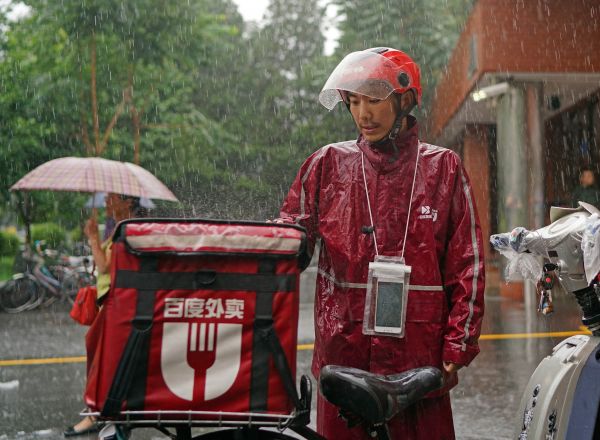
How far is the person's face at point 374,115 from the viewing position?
284 centimetres

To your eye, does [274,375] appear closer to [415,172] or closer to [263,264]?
[263,264]

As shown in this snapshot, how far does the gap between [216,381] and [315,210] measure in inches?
38.6

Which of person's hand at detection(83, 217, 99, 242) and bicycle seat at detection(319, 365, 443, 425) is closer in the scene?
bicycle seat at detection(319, 365, 443, 425)

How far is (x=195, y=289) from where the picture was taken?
213 cm

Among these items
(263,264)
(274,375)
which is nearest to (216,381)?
(274,375)

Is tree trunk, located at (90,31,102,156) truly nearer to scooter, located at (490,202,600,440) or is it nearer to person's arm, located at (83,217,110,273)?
person's arm, located at (83,217,110,273)

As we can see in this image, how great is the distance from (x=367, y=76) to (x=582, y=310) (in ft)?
3.66

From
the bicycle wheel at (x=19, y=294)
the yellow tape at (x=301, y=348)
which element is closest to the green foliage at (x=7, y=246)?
the bicycle wheel at (x=19, y=294)

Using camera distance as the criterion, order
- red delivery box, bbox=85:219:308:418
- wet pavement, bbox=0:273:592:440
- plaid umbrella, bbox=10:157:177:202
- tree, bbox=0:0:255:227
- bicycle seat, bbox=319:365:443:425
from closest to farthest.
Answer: red delivery box, bbox=85:219:308:418, bicycle seat, bbox=319:365:443:425, wet pavement, bbox=0:273:592:440, plaid umbrella, bbox=10:157:177:202, tree, bbox=0:0:255:227

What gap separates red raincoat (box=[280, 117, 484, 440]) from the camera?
9.00 ft

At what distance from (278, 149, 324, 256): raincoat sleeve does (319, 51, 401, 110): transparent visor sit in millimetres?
286

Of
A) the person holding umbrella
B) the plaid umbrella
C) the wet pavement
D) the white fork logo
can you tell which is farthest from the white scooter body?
the plaid umbrella

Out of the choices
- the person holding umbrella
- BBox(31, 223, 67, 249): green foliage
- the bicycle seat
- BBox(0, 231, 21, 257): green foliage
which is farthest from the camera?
BBox(0, 231, 21, 257): green foliage

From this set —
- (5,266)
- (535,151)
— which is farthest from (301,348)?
(5,266)
